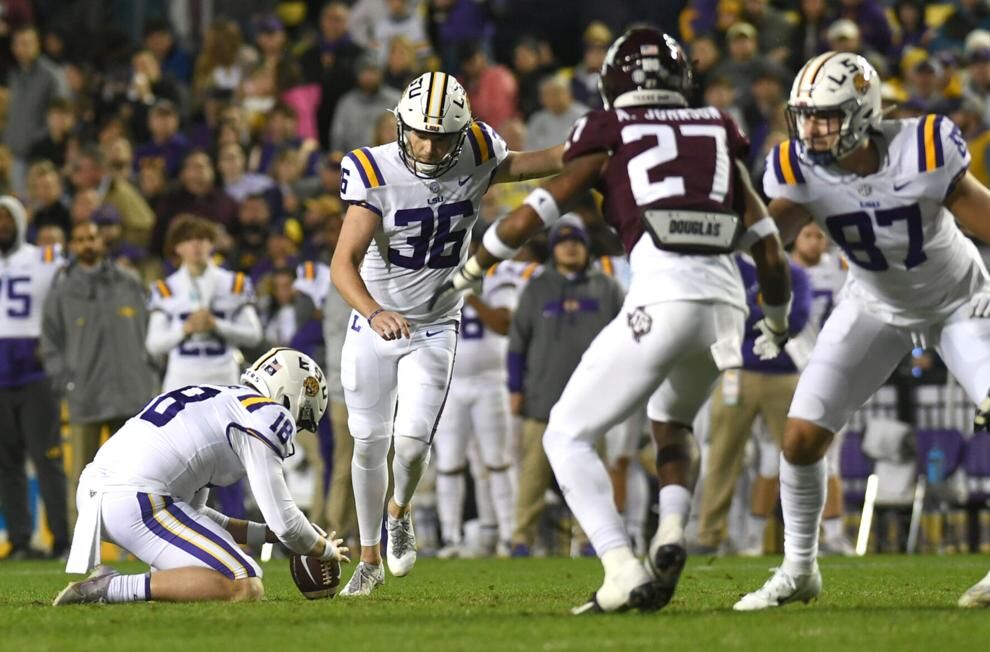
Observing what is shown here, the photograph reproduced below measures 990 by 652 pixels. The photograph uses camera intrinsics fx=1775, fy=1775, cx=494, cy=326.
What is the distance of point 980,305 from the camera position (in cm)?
655

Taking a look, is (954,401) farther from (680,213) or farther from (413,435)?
(680,213)

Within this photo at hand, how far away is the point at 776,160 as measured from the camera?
662 centimetres

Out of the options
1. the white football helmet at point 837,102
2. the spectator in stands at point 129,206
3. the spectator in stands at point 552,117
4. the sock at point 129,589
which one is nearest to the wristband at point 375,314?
the sock at point 129,589

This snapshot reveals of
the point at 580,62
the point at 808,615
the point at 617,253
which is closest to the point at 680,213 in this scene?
the point at 808,615

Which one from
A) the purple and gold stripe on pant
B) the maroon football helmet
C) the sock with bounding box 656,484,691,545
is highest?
the maroon football helmet

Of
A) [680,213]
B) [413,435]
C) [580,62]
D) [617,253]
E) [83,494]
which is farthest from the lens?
[580,62]

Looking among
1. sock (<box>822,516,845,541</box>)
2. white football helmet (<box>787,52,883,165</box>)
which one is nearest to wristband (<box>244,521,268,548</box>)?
white football helmet (<box>787,52,883,165</box>)

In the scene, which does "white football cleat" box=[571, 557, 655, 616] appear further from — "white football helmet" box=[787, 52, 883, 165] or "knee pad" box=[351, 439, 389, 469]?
"knee pad" box=[351, 439, 389, 469]

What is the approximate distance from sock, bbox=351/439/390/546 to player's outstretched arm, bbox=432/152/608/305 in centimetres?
198

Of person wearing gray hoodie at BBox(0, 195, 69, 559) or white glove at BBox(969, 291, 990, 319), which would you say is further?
person wearing gray hoodie at BBox(0, 195, 69, 559)

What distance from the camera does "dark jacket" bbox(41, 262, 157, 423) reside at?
40.9ft

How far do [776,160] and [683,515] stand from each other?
4.55 feet

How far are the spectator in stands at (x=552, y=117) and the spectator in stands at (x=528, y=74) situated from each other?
0.97 metres

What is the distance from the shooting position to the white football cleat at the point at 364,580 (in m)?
7.75
